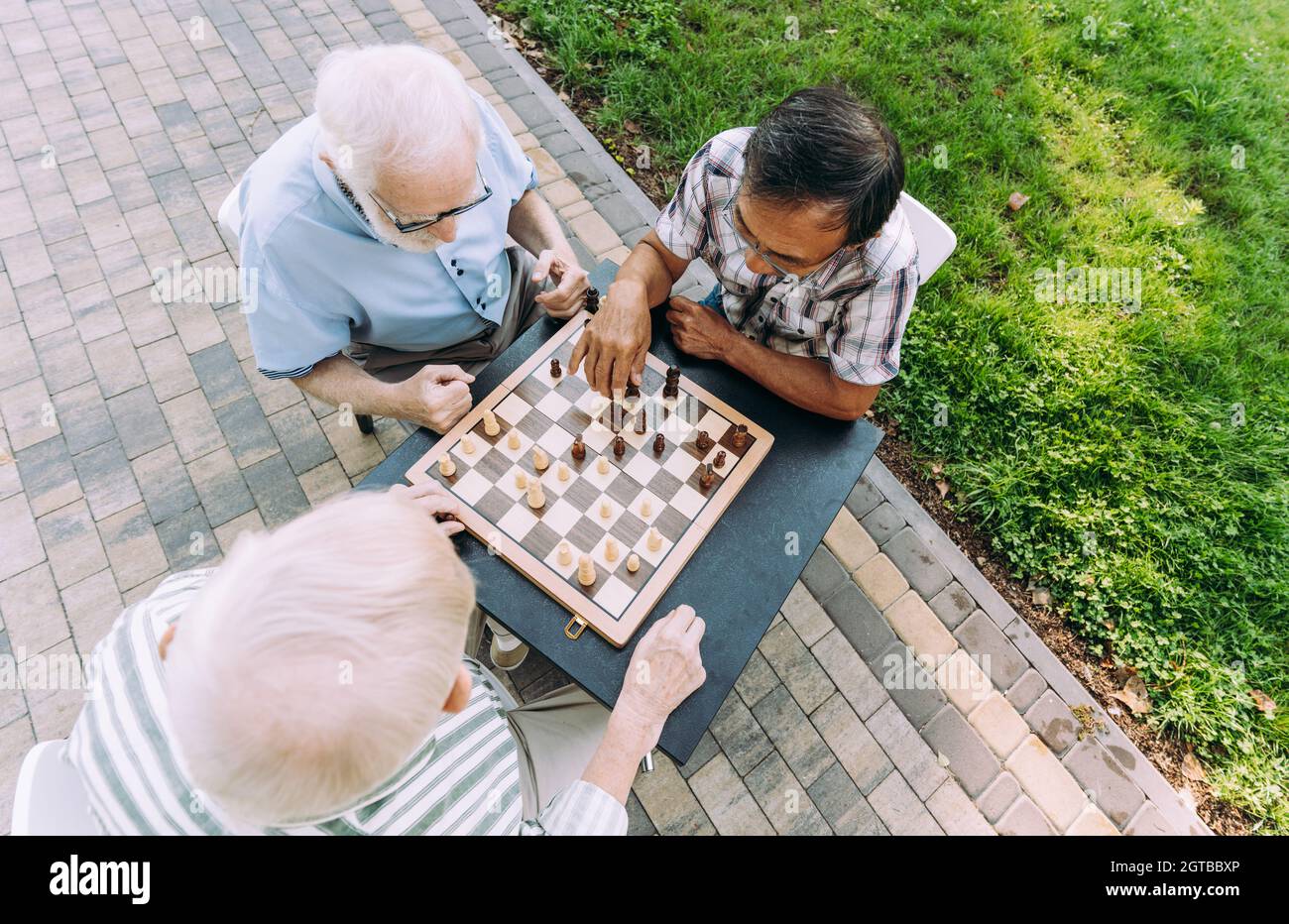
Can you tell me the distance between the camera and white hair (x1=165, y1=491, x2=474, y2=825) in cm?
108

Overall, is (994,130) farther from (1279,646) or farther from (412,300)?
(412,300)

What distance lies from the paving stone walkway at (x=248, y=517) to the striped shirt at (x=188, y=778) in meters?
1.14

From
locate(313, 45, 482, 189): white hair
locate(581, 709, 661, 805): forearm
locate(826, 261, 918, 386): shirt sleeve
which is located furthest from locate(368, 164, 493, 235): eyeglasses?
locate(581, 709, 661, 805): forearm

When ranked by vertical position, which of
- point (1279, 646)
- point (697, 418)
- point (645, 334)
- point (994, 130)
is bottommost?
point (1279, 646)

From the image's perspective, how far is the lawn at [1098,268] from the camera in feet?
10.4

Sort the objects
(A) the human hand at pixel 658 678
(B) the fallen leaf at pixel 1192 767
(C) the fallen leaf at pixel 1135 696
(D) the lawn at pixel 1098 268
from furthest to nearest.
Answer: (D) the lawn at pixel 1098 268 < (C) the fallen leaf at pixel 1135 696 < (B) the fallen leaf at pixel 1192 767 < (A) the human hand at pixel 658 678

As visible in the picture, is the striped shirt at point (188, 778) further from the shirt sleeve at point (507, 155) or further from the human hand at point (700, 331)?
the shirt sleeve at point (507, 155)

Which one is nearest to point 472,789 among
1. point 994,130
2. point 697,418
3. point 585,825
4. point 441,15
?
point 585,825

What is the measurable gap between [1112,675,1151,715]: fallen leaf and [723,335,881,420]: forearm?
2.11 meters

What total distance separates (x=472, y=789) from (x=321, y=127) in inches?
70.4

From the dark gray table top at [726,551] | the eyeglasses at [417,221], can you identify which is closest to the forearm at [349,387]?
the dark gray table top at [726,551]

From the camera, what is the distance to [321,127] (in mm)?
1807

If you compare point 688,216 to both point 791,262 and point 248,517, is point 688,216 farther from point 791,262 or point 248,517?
point 248,517

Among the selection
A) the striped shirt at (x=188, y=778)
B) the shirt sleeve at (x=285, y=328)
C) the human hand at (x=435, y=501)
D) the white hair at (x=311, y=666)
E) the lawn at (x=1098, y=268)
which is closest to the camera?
the white hair at (x=311, y=666)
